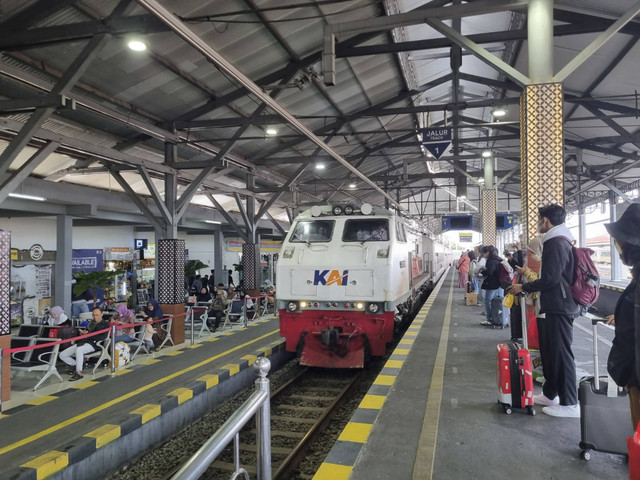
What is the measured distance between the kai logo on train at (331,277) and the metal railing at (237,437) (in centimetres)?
464

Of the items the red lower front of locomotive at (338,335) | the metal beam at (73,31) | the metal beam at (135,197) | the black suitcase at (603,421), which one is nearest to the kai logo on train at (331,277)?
the red lower front of locomotive at (338,335)

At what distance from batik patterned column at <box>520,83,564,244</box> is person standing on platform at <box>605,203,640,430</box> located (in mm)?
3740

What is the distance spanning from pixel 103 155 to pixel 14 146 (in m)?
2.10

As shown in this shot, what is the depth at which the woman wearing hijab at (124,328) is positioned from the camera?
9.28 m

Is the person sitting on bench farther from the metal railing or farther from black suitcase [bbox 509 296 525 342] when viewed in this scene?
black suitcase [bbox 509 296 525 342]

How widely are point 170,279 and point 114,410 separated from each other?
5.96 meters

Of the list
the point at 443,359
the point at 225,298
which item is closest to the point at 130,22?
the point at 443,359

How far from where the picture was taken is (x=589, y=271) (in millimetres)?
3854

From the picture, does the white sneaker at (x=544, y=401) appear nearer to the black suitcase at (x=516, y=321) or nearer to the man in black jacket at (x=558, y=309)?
the man in black jacket at (x=558, y=309)

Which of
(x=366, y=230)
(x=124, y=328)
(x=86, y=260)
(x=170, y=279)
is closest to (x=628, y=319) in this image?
(x=366, y=230)

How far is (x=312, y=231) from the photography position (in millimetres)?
8273

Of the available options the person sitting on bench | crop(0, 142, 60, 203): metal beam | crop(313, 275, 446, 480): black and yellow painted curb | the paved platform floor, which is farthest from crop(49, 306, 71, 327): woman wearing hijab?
the paved platform floor

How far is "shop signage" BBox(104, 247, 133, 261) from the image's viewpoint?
1818cm

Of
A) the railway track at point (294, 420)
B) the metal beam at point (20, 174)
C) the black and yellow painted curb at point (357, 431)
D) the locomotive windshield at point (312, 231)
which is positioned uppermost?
the metal beam at point (20, 174)
